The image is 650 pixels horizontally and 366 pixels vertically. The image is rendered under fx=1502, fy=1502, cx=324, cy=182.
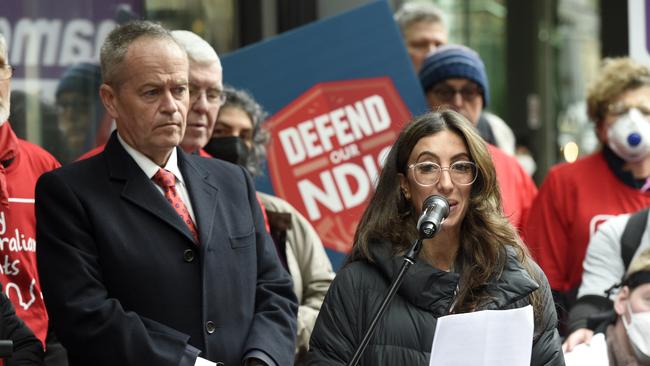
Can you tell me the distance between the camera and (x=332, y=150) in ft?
22.8

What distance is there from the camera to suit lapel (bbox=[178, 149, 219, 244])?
4809 millimetres

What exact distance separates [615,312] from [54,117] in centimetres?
282

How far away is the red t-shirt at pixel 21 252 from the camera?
5.26 m

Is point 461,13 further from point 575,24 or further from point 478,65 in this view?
point 478,65

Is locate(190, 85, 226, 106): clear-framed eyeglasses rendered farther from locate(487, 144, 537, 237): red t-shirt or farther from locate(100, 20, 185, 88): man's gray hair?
locate(487, 144, 537, 237): red t-shirt

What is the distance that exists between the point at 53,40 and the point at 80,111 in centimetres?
36

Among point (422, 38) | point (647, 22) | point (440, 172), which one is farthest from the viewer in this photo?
point (422, 38)

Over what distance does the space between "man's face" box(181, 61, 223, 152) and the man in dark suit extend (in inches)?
33.7

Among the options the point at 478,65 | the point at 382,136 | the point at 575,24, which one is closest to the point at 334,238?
the point at 382,136

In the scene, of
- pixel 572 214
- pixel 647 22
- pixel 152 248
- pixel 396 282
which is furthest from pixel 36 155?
pixel 647 22

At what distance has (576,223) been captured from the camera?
22.1ft

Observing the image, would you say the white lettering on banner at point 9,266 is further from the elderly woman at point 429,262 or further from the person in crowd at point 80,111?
the person in crowd at point 80,111

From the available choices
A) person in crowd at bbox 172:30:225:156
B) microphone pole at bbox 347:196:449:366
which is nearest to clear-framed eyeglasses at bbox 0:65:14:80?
person in crowd at bbox 172:30:225:156

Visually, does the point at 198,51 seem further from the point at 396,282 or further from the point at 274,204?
the point at 396,282
